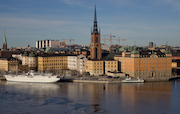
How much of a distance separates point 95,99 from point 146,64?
21662mm

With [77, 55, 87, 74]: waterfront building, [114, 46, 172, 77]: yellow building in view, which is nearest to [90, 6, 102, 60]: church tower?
[77, 55, 87, 74]: waterfront building

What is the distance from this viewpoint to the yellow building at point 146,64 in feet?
183

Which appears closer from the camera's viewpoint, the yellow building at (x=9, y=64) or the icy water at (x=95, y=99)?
the icy water at (x=95, y=99)

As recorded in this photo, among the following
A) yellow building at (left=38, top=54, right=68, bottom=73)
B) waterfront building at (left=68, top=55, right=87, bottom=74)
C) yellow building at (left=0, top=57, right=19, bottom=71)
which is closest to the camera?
waterfront building at (left=68, top=55, right=87, bottom=74)

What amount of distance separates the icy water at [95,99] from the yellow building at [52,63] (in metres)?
19.3

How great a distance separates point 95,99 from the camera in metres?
37.6

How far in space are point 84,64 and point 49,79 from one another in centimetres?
1048

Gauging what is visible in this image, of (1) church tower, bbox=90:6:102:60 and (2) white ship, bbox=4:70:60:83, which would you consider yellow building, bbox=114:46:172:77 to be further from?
(2) white ship, bbox=4:70:60:83

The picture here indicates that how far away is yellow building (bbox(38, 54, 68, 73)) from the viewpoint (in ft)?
217

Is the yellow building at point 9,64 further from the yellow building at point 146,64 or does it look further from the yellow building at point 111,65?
the yellow building at point 146,64

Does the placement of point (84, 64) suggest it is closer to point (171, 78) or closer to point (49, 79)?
point (49, 79)

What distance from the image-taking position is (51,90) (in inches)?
1769

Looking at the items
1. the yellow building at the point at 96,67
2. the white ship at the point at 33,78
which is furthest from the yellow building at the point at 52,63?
the yellow building at the point at 96,67

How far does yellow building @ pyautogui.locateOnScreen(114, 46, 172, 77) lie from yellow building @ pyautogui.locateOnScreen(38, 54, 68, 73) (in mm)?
16020
